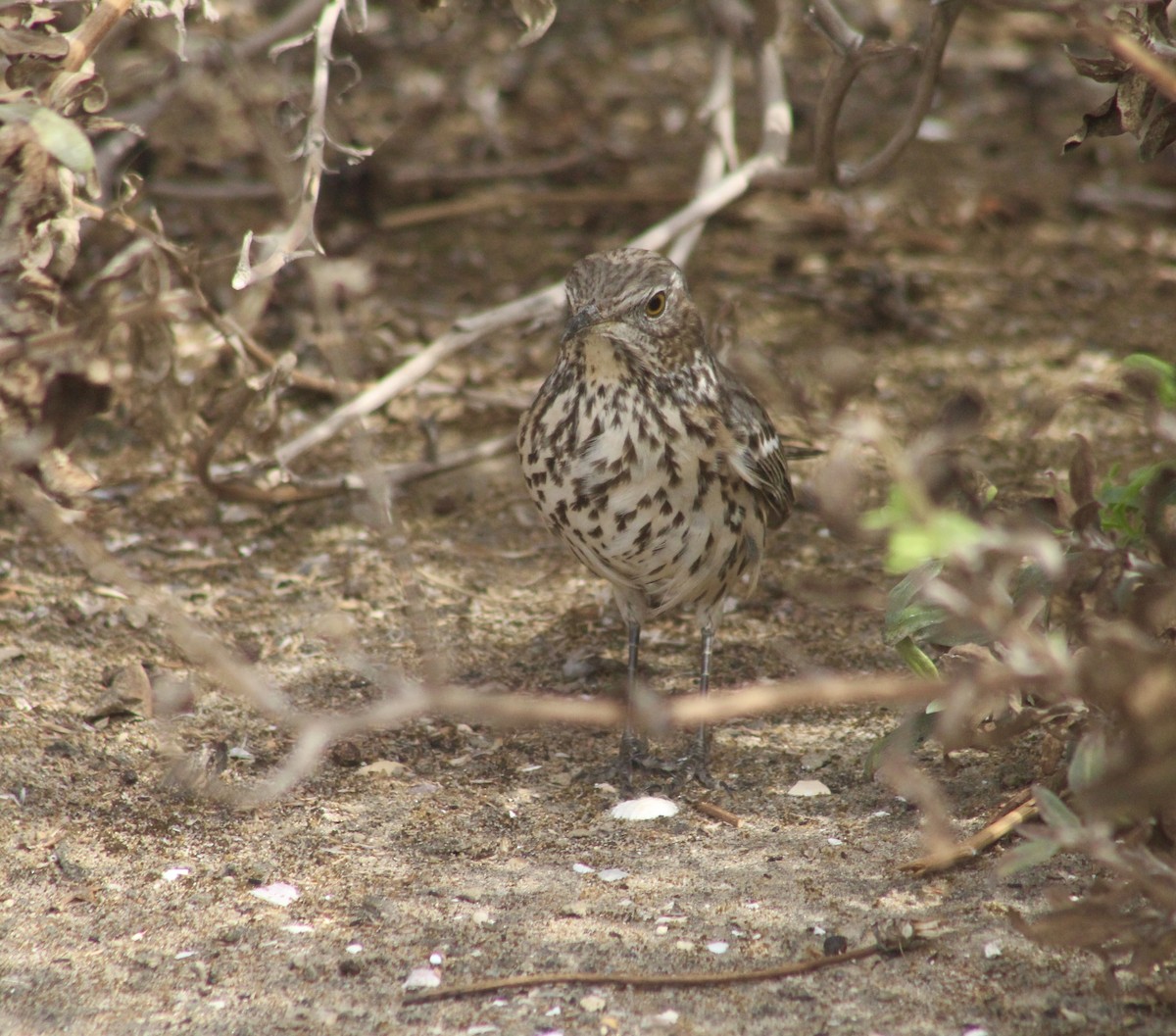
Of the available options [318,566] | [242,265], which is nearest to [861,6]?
[318,566]

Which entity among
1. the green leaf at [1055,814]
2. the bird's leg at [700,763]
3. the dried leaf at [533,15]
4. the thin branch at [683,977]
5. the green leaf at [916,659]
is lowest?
the bird's leg at [700,763]

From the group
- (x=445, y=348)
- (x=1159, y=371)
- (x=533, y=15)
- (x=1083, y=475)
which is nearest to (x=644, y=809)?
(x=1083, y=475)

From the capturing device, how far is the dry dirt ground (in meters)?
3.46

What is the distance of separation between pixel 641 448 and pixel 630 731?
92 centimetres

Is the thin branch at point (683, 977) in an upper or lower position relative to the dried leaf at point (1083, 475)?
lower

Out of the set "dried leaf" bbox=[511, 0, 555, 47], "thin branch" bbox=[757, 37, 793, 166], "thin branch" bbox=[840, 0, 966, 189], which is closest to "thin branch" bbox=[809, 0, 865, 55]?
"thin branch" bbox=[840, 0, 966, 189]

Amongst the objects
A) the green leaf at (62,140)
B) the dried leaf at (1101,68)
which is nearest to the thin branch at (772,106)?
the dried leaf at (1101,68)

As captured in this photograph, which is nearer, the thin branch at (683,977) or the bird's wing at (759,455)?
the thin branch at (683,977)

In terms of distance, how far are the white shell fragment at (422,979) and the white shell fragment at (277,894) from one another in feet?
1.57

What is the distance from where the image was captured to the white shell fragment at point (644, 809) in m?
4.43

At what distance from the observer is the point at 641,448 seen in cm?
447

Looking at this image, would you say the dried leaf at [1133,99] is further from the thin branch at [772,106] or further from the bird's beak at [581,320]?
the thin branch at [772,106]

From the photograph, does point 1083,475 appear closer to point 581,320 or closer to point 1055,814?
point 1055,814

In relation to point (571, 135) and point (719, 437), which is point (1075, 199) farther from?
point (719, 437)
